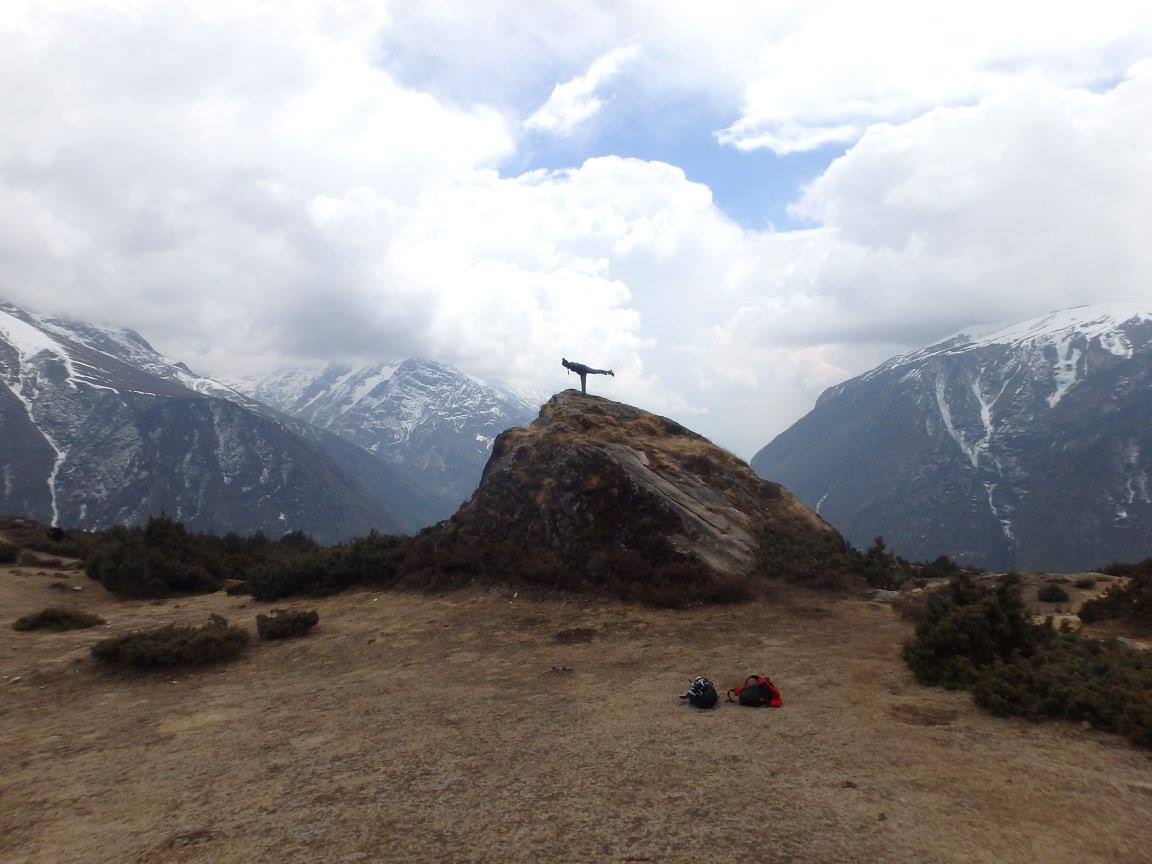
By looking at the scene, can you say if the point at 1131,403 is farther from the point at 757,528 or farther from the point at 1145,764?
the point at 1145,764

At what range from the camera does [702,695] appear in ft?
29.6

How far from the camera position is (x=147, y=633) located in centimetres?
1310

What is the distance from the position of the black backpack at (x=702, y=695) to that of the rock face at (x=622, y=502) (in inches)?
278

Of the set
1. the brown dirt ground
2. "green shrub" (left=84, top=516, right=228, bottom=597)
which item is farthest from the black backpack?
"green shrub" (left=84, top=516, right=228, bottom=597)

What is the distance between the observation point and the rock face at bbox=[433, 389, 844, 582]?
1731 cm

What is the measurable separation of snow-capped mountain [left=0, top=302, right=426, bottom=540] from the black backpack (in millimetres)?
154161

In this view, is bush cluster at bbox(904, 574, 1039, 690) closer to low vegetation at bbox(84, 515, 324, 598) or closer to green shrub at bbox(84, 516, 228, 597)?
low vegetation at bbox(84, 515, 324, 598)

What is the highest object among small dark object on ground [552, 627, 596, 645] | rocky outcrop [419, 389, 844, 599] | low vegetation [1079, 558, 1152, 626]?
rocky outcrop [419, 389, 844, 599]

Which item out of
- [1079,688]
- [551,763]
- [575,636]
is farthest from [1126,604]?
[551,763]

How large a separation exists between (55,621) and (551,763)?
1571 centimetres

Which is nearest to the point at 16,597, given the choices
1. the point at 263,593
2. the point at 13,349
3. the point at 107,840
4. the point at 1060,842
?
the point at 263,593

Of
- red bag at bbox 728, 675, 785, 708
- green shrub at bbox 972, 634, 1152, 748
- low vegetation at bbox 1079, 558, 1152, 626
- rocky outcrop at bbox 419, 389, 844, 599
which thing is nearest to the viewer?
green shrub at bbox 972, 634, 1152, 748

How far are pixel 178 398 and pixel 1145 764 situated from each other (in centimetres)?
21114

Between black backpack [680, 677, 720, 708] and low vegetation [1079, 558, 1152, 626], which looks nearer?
black backpack [680, 677, 720, 708]
